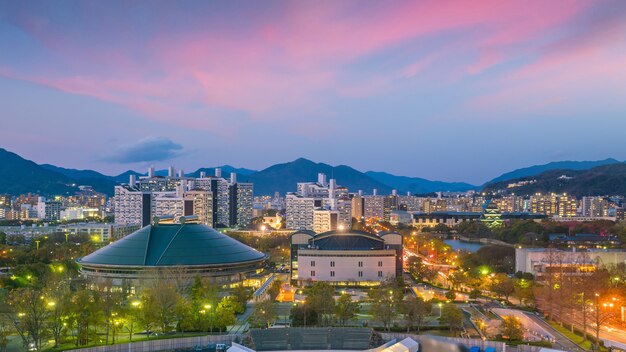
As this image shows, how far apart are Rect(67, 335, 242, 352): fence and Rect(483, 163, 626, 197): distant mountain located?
127 meters

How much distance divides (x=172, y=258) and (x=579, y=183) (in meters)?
134

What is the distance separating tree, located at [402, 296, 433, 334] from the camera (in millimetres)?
23859

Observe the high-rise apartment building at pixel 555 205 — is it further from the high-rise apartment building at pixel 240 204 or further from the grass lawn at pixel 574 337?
the grass lawn at pixel 574 337

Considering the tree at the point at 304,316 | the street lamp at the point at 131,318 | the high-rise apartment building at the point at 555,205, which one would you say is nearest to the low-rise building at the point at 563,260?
the tree at the point at 304,316

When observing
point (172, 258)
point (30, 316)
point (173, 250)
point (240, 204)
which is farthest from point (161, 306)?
point (240, 204)

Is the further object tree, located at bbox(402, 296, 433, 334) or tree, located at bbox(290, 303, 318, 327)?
tree, located at bbox(290, 303, 318, 327)

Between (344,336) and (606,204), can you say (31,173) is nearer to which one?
(606,204)

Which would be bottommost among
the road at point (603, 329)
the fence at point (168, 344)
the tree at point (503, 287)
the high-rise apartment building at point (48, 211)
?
the fence at point (168, 344)

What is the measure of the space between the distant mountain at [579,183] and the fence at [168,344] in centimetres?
12747

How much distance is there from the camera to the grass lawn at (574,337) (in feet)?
69.8

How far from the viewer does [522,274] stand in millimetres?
34531

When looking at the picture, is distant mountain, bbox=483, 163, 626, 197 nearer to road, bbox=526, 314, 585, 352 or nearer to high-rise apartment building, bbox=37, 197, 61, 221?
high-rise apartment building, bbox=37, 197, 61, 221

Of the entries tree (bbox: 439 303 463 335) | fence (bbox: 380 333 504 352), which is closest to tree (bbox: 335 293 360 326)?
fence (bbox: 380 333 504 352)

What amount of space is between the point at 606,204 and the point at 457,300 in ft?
285
